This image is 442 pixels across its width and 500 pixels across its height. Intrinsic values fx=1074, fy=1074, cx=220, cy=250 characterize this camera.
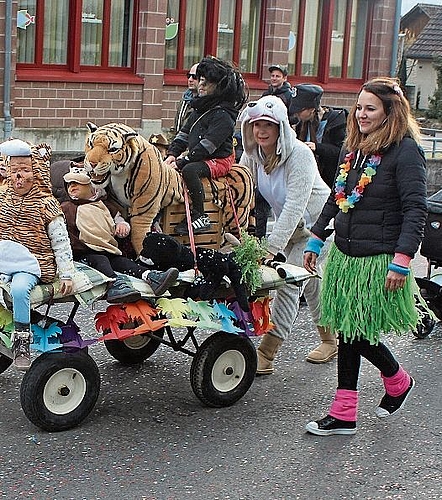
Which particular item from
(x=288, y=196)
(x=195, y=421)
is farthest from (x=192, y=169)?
(x=195, y=421)

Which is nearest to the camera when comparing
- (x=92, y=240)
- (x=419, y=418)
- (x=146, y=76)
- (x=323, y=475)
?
(x=323, y=475)

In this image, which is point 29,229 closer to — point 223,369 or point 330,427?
point 223,369

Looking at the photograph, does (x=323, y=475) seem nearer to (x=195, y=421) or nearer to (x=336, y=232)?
(x=195, y=421)

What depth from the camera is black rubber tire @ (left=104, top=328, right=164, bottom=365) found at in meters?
6.57

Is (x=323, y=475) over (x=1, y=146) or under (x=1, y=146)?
under

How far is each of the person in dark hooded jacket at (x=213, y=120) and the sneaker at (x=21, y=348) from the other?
1605mm

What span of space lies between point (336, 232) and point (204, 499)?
1669 mm

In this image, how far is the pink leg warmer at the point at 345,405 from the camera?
18.7 feet

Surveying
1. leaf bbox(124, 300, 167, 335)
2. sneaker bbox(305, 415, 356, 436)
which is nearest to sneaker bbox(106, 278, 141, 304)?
leaf bbox(124, 300, 167, 335)

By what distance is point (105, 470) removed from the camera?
5062mm

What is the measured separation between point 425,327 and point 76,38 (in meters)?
8.96

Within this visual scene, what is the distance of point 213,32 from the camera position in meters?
17.1

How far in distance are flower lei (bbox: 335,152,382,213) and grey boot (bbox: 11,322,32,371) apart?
174 cm

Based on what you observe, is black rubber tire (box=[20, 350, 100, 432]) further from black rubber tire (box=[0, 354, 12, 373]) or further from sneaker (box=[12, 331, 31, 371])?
black rubber tire (box=[0, 354, 12, 373])
